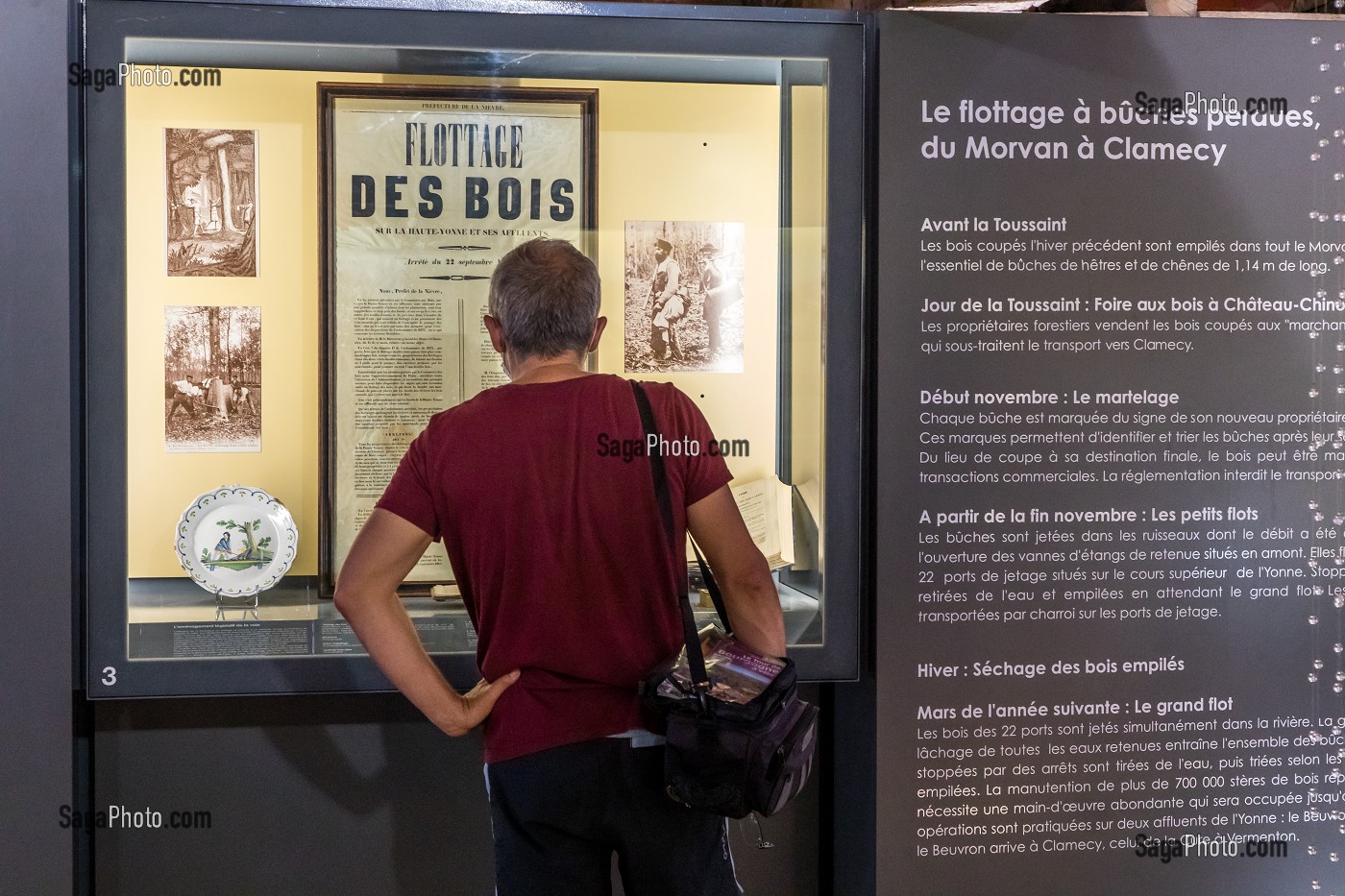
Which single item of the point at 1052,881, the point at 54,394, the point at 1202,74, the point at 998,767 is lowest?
the point at 1052,881

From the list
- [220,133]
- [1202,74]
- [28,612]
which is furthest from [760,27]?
[28,612]

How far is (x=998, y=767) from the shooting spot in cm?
214

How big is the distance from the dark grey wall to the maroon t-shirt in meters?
0.87

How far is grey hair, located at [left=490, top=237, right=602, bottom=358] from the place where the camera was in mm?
1583

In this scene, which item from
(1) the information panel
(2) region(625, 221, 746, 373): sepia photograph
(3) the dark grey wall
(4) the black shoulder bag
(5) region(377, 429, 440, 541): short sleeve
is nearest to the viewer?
(4) the black shoulder bag

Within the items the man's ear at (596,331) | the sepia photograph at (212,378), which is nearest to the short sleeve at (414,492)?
the man's ear at (596,331)

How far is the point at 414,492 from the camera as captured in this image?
1571 mm

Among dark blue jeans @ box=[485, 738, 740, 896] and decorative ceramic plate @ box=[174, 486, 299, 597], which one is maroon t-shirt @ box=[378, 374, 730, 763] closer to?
dark blue jeans @ box=[485, 738, 740, 896]

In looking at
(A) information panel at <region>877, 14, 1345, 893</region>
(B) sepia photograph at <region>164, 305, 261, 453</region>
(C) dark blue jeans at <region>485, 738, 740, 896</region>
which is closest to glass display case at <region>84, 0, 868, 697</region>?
(B) sepia photograph at <region>164, 305, 261, 453</region>

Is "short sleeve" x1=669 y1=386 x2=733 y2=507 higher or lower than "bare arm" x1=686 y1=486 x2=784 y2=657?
higher

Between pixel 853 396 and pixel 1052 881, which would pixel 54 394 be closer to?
pixel 853 396

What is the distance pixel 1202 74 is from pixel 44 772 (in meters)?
2.79

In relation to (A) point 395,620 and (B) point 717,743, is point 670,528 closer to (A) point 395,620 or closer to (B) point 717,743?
(B) point 717,743

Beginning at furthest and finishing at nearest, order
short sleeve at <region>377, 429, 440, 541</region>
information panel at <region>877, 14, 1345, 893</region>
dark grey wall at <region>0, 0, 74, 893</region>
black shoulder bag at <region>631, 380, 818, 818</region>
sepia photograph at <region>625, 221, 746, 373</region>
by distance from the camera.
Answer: sepia photograph at <region>625, 221, 746, 373</region>, information panel at <region>877, 14, 1345, 893</region>, dark grey wall at <region>0, 0, 74, 893</region>, short sleeve at <region>377, 429, 440, 541</region>, black shoulder bag at <region>631, 380, 818, 818</region>
